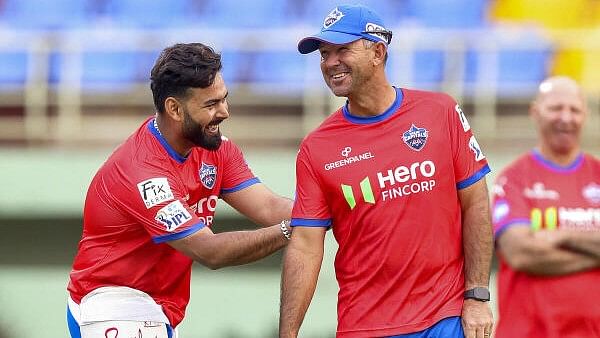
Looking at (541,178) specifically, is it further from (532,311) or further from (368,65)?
(368,65)

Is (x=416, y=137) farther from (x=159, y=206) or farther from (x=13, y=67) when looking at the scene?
(x=13, y=67)

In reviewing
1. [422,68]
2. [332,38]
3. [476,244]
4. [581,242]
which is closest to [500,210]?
[581,242]

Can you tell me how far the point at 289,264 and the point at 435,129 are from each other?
3.06 ft

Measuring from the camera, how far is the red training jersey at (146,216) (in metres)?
6.48

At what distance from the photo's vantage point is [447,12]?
538 inches

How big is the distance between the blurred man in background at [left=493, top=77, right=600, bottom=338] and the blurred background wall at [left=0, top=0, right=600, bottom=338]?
3469 mm

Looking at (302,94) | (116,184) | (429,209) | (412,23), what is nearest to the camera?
(429,209)

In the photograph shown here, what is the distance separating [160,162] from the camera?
6.59 meters

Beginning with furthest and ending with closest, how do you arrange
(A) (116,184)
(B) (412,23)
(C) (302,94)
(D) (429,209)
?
(B) (412,23) → (C) (302,94) → (A) (116,184) → (D) (429,209)

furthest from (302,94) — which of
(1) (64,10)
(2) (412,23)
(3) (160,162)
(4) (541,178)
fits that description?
(3) (160,162)

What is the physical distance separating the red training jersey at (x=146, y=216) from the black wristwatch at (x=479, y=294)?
136cm

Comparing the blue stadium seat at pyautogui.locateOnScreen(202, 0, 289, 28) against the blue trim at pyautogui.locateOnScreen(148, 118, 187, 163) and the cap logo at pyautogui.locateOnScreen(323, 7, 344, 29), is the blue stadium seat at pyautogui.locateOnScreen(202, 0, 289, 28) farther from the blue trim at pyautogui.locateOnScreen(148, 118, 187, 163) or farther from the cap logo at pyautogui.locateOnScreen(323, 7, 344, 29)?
the cap logo at pyautogui.locateOnScreen(323, 7, 344, 29)

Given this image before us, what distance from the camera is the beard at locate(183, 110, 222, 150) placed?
6.47 metres

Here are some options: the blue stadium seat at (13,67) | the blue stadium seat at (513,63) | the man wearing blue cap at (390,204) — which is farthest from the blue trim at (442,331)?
the blue stadium seat at (13,67)
